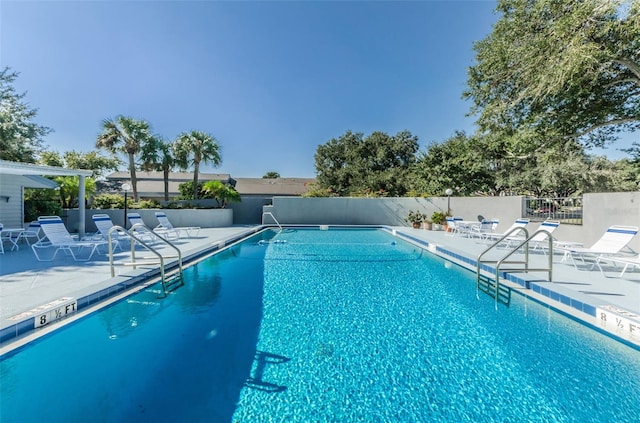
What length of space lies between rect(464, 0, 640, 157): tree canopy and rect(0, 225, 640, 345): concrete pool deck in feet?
18.5

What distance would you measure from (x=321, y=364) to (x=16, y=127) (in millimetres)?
24387

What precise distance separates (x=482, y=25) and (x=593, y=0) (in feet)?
17.1

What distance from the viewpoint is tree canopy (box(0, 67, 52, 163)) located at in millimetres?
16891

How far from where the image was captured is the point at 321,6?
13.0 metres

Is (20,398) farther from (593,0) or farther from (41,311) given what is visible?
(593,0)

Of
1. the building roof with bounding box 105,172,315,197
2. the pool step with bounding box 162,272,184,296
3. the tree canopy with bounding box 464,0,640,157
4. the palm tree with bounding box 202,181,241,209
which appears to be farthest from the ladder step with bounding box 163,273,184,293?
the building roof with bounding box 105,172,315,197

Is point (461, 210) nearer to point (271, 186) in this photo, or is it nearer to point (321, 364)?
point (321, 364)

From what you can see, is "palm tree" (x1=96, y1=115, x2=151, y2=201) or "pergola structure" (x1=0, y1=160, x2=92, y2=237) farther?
"palm tree" (x1=96, y1=115, x2=151, y2=201)

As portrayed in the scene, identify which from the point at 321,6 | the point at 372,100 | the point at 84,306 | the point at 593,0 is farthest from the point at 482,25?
the point at 84,306

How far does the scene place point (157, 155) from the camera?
18.2 m

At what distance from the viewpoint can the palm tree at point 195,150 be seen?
19.0 metres

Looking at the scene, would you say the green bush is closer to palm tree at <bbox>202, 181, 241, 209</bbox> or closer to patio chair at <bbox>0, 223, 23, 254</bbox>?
palm tree at <bbox>202, 181, 241, 209</bbox>

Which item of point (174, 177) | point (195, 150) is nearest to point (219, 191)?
point (195, 150)

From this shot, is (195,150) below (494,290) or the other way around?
the other way around
